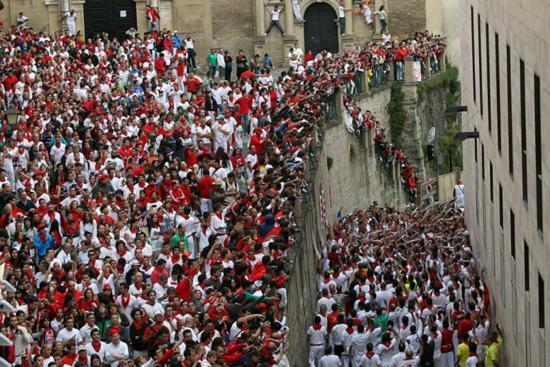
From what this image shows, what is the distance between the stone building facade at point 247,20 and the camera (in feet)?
222

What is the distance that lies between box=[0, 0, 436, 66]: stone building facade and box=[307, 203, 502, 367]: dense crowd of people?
83.1 ft

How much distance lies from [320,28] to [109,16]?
822 centimetres

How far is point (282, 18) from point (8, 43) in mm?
17674

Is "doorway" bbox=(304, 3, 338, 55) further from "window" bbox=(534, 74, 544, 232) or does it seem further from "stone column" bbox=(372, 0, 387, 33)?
"window" bbox=(534, 74, 544, 232)

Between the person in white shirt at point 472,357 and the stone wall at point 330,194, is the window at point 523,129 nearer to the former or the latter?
the person in white shirt at point 472,357

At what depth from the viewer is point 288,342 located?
3039 cm

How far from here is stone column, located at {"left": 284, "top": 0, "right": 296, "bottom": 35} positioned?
68.1m

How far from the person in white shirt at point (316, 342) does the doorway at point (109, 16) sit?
3518 centimetres

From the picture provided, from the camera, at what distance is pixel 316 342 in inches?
1337

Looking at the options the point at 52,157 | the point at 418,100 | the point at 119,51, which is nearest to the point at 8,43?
the point at 119,51

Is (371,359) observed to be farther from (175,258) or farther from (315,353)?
(175,258)

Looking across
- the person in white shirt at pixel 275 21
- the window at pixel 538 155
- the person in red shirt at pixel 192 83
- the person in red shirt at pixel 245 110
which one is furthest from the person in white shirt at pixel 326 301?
the person in white shirt at pixel 275 21

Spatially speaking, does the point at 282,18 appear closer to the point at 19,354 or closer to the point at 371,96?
the point at 371,96

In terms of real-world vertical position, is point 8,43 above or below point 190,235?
above
